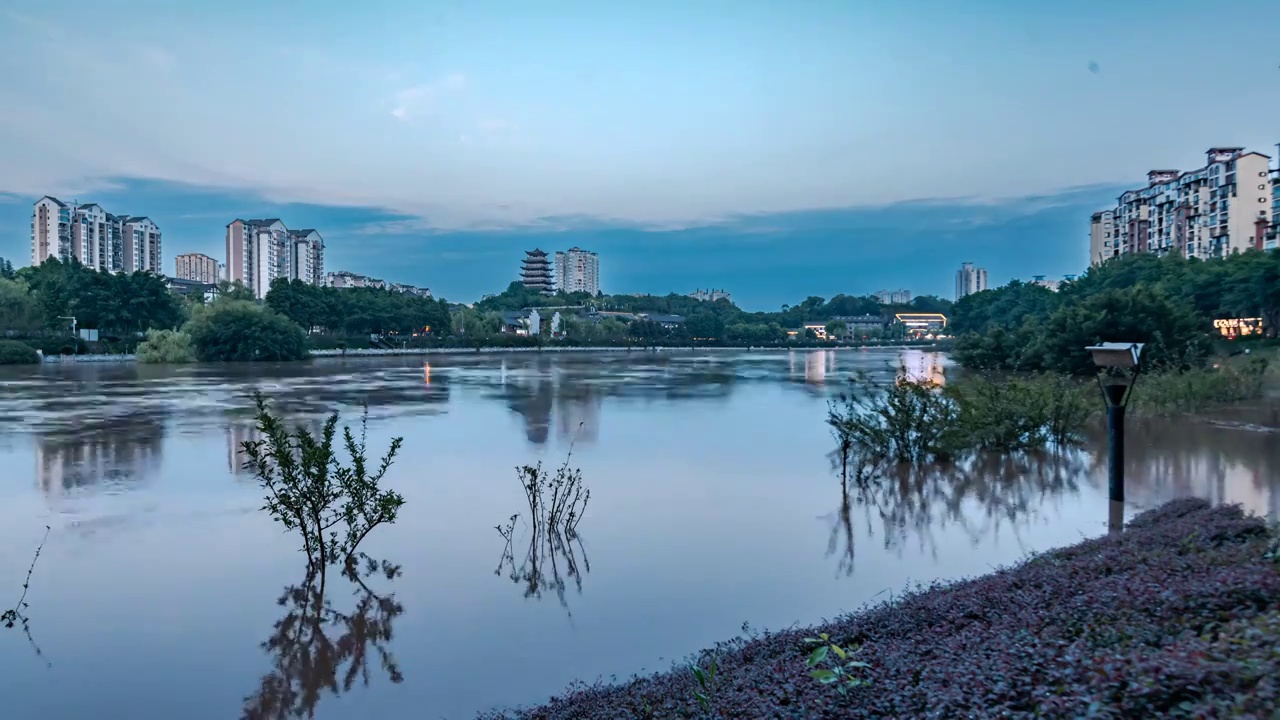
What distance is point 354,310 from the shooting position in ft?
233

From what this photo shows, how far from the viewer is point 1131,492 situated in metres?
9.24

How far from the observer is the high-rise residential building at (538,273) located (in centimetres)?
13312

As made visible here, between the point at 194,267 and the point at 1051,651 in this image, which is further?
the point at 194,267

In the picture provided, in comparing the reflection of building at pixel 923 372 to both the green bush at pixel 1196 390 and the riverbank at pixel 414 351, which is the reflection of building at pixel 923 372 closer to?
the green bush at pixel 1196 390

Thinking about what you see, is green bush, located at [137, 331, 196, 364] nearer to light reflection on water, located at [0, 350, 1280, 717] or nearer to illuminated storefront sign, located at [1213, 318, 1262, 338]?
light reflection on water, located at [0, 350, 1280, 717]

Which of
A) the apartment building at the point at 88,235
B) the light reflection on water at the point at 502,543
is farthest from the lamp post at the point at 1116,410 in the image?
the apartment building at the point at 88,235

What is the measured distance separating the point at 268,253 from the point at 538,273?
140ft

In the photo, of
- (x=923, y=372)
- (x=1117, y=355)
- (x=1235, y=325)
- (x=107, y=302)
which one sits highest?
(x=107, y=302)

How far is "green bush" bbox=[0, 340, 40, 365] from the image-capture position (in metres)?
42.8

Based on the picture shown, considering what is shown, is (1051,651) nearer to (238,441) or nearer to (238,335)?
(238,441)

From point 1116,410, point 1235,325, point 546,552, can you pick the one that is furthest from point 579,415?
point 1235,325

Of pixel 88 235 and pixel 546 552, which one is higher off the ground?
pixel 88 235

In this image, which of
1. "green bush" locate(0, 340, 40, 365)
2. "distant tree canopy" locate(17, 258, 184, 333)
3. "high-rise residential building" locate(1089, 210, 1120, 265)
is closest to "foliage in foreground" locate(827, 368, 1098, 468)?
"green bush" locate(0, 340, 40, 365)

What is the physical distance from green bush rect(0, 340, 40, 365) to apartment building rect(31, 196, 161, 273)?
5874 cm
